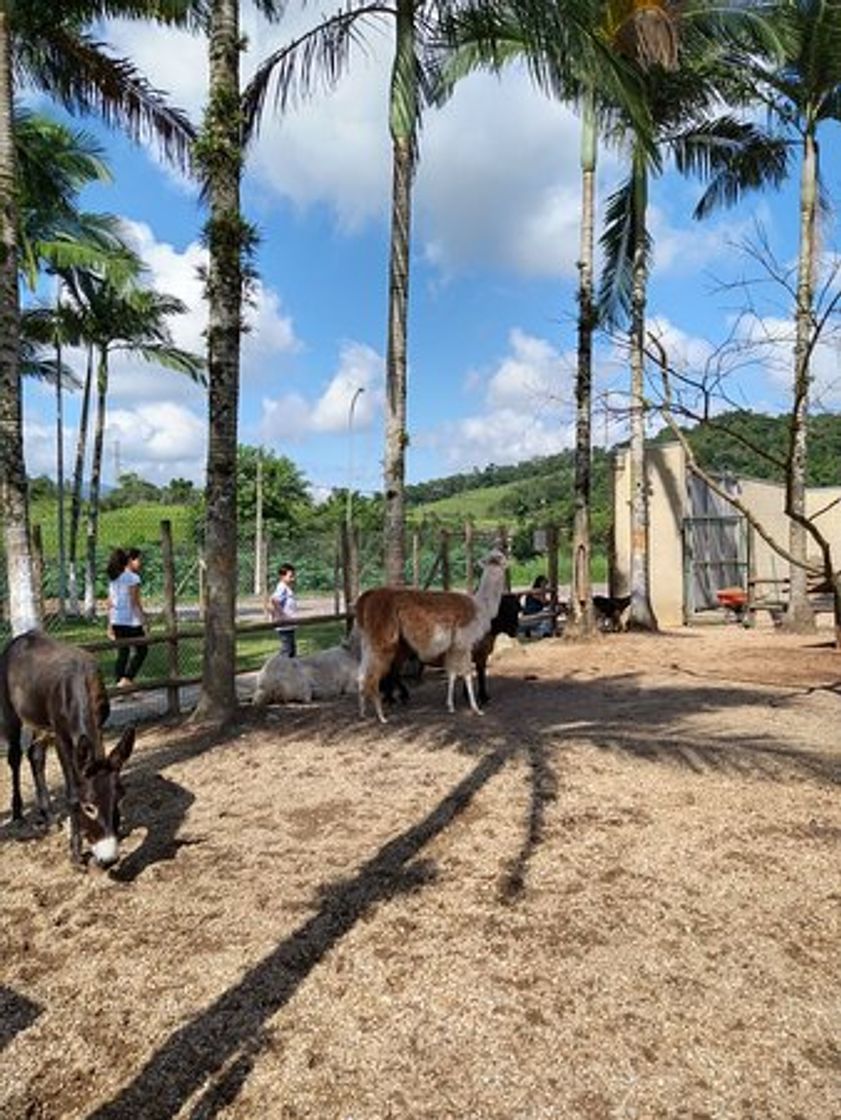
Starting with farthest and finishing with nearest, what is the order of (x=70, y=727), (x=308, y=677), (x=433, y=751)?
(x=308, y=677) → (x=433, y=751) → (x=70, y=727)

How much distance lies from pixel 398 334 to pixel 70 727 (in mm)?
6703

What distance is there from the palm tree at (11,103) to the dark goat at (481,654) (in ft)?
10.6

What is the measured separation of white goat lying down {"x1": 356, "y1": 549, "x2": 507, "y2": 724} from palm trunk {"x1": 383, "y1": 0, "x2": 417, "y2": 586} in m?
1.96

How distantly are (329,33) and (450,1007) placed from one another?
9.67 meters

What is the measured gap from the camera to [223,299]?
8062 millimetres

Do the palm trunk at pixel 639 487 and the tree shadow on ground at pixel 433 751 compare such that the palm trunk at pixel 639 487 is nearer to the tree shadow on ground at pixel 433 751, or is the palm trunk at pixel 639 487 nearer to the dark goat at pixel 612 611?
the dark goat at pixel 612 611

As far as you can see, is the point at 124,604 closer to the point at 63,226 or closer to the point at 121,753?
the point at 121,753

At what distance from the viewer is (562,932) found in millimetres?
3902

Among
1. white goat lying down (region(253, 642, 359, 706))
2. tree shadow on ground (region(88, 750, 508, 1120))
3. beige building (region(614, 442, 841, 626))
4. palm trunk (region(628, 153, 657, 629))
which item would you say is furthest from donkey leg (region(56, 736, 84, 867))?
beige building (region(614, 442, 841, 626))

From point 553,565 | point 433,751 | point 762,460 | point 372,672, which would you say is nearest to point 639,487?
point 553,565

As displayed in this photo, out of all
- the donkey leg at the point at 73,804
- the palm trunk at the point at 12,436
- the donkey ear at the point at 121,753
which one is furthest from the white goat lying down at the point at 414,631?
the donkey ear at the point at 121,753

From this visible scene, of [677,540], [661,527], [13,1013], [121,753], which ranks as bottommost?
[13,1013]

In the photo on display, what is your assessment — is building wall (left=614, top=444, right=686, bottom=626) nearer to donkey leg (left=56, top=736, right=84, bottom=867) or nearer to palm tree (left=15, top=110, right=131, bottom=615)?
palm tree (left=15, top=110, right=131, bottom=615)

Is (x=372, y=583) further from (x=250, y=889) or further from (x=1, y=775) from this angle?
(x=250, y=889)
